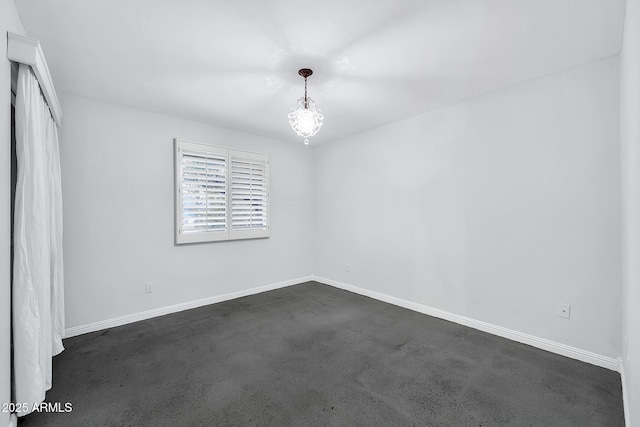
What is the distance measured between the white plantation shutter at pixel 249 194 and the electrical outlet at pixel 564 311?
369 centimetres

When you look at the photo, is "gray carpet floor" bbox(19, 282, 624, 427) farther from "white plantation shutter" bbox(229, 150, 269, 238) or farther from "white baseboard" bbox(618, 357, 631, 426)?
"white plantation shutter" bbox(229, 150, 269, 238)

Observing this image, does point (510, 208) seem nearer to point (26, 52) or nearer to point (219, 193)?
point (219, 193)

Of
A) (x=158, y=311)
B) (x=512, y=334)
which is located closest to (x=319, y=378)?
(x=512, y=334)

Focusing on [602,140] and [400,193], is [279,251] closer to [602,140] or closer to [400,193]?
[400,193]

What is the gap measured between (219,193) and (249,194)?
50 cm

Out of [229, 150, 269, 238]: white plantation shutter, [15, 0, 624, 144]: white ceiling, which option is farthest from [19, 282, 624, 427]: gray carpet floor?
[15, 0, 624, 144]: white ceiling

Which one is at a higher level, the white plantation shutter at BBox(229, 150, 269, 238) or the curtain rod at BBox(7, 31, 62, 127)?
the curtain rod at BBox(7, 31, 62, 127)

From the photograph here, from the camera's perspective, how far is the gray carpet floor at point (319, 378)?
1816 mm

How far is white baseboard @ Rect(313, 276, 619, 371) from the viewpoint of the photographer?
238 centimetres

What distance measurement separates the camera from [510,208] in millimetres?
2885

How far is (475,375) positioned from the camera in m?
2.26

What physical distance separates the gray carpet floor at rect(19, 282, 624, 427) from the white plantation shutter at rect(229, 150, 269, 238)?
149cm

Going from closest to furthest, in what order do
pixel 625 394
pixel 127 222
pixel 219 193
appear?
pixel 625 394, pixel 127 222, pixel 219 193

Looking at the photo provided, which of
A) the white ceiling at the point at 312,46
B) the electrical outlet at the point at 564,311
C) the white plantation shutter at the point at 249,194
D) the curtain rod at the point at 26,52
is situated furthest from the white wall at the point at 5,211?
the electrical outlet at the point at 564,311
